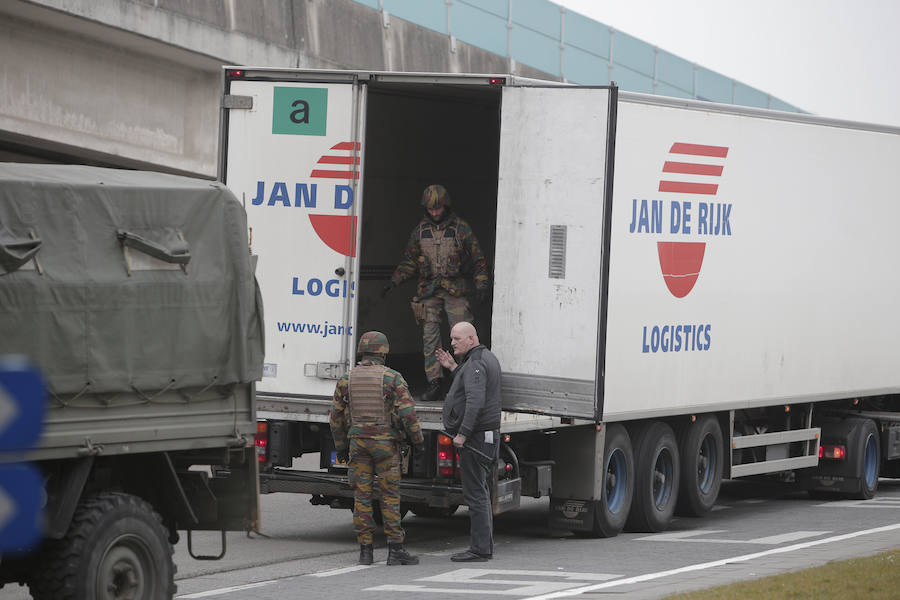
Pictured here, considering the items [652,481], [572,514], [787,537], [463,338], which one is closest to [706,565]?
[572,514]

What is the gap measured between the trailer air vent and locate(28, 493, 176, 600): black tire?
176 inches

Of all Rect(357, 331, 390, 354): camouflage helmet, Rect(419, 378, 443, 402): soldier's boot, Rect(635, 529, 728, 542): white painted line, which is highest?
Rect(357, 331, 390, 354): camouflage helmet

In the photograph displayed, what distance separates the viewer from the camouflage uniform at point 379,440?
1148 centimetres

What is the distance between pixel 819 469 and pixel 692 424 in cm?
356

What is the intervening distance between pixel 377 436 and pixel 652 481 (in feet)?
10.9

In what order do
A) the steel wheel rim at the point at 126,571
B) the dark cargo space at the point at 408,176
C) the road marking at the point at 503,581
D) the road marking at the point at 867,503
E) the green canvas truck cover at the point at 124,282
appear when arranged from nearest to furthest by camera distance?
the green canvas truck cover at the point at 124,282 → the steel wheel rim at the point at 126,571 → the road marking at the point at 503,581 → the dark cargo space at the point at 408,176 → the road marking at the point at 867,503

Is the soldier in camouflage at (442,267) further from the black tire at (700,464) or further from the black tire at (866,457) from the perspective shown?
the black tire at (866,457)

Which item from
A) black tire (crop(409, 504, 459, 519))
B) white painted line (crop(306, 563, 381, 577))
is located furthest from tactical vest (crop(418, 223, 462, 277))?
white painted line (crop(306, 563, 381, 577))

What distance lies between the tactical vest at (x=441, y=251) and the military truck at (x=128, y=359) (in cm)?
412

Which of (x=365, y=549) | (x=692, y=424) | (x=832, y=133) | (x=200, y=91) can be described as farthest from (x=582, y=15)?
(x=365, y=549)

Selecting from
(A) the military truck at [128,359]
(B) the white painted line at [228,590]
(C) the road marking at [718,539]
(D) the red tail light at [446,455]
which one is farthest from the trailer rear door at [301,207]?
(C) the road marking at [718,539]

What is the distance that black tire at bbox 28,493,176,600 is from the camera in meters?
8.06

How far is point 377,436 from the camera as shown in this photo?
452 inches

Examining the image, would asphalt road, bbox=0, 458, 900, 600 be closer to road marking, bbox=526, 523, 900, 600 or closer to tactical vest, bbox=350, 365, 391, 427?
road marking, bbox=526, 523, 900, 600
